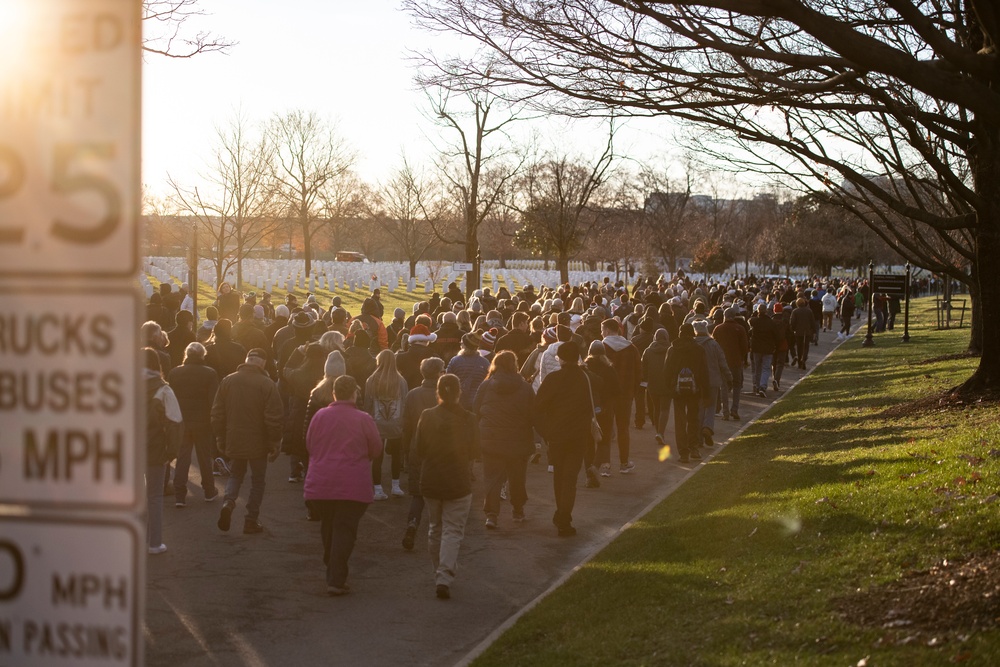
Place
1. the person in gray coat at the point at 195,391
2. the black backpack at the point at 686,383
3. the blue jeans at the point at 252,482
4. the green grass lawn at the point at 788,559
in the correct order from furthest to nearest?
1. the black backpack at the point at 686,383
2. the person in gray coat at the point at 195,391
3. the blue jeans at the point at 252,482
4. the green grass lawn at the point at 788,559

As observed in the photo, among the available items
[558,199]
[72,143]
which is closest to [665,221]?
[558,199]

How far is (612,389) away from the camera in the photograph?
14305mm

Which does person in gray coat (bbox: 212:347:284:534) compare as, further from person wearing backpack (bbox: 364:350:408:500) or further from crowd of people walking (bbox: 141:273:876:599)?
person wearing backpack (bbox: 364:350:408:500)

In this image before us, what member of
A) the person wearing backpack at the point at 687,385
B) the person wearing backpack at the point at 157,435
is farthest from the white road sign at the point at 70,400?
the person wearing backpack at the point at 687,385

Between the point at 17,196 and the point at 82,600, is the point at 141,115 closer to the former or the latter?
the point at 17,196

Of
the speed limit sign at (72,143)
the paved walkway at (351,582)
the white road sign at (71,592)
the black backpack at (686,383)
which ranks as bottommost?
the paved walkway at (351,582)

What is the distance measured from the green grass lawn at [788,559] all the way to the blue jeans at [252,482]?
3572 mm

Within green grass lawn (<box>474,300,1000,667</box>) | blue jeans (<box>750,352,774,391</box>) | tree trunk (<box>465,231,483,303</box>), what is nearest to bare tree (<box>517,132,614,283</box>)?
tree trunk (<box>465,231,483,303</box>)

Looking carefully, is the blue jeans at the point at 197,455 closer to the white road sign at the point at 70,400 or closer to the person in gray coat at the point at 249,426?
the person in gray coat at the point at 249,426

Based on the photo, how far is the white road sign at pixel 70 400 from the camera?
93.7 inches

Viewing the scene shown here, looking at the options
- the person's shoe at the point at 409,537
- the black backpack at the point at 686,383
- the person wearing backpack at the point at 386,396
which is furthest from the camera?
the black backpack at the point at 686,383

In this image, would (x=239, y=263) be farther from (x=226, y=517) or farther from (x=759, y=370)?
(x=226, y=517)

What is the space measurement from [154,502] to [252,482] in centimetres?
129

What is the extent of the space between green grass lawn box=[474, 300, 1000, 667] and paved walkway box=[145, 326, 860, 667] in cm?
55
